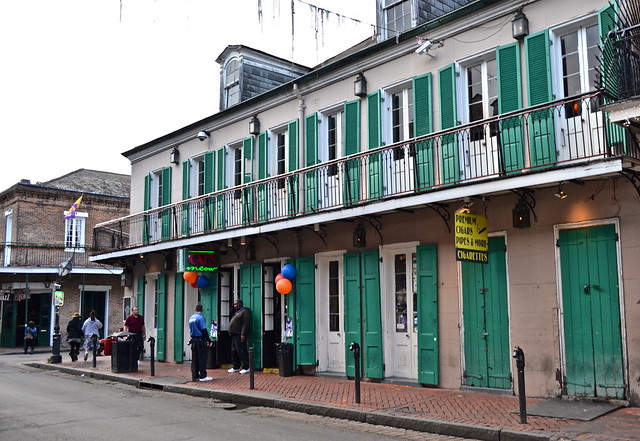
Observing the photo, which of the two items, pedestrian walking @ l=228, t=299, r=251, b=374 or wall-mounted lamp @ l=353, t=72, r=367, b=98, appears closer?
wall-mounted lamp @ l=353, t=72, r=367, b=98

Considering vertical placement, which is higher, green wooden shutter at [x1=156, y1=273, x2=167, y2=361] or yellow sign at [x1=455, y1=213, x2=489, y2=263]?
yellow sign at [x1=455, y1=213, x2=489, y2=263]

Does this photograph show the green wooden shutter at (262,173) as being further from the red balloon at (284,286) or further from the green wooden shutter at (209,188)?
the green wooden shutter at (209,188)

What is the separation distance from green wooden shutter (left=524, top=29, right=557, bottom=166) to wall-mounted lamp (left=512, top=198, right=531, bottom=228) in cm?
69

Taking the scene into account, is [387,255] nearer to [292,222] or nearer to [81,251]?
[292,222]

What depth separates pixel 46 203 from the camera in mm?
30625

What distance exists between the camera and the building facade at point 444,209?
377 inches

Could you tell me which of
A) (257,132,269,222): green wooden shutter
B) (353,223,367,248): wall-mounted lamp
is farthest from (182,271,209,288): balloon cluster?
(353,223,367,248): wall-mounted lamp

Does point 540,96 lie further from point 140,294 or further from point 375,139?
point 140,294

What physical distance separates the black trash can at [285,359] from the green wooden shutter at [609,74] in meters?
8.03

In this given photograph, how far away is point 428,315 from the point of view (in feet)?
38.6

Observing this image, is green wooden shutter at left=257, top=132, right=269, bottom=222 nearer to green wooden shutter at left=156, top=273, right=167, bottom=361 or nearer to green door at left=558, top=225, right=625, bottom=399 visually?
green wooden shutter at left=156, top=273, right=167, bottom=361

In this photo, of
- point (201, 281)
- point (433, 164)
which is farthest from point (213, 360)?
point (433, 164)

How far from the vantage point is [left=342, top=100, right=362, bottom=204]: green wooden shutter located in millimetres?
13031

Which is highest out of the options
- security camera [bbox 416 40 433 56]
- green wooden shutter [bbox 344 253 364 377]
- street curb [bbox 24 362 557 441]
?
security camera [bbox 416 40 433 56]
